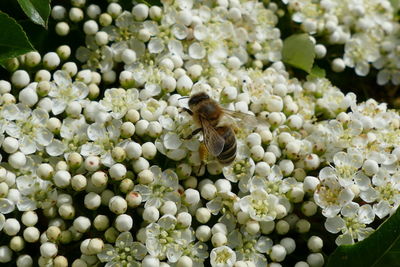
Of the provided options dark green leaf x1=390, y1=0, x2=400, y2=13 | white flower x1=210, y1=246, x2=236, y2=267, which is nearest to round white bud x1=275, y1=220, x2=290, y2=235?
white flower x1=210, y1=246, x2=236, y2=267

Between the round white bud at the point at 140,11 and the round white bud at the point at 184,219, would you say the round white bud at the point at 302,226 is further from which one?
the round white bud at the point at 140,11

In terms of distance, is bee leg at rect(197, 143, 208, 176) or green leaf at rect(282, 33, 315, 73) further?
green leaf at rect(282, 33, 315, 73)

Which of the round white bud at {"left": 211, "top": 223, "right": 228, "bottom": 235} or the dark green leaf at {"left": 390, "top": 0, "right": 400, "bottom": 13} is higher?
the dark green leaf at {"left": 390, "top": 0, "right": 400, "bottom": 13}

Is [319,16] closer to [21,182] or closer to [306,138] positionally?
[306,138]

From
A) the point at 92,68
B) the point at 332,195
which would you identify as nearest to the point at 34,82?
the point at 92,68

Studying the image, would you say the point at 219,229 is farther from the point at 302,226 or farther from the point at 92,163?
the point at 92,163

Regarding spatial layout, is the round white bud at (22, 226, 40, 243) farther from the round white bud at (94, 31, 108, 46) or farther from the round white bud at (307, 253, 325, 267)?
the round white bud at (307, 253, 325, 267)

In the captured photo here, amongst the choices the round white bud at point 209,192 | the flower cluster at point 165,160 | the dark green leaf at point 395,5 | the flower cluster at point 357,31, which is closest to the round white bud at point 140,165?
the flower cluster at point 165,160
